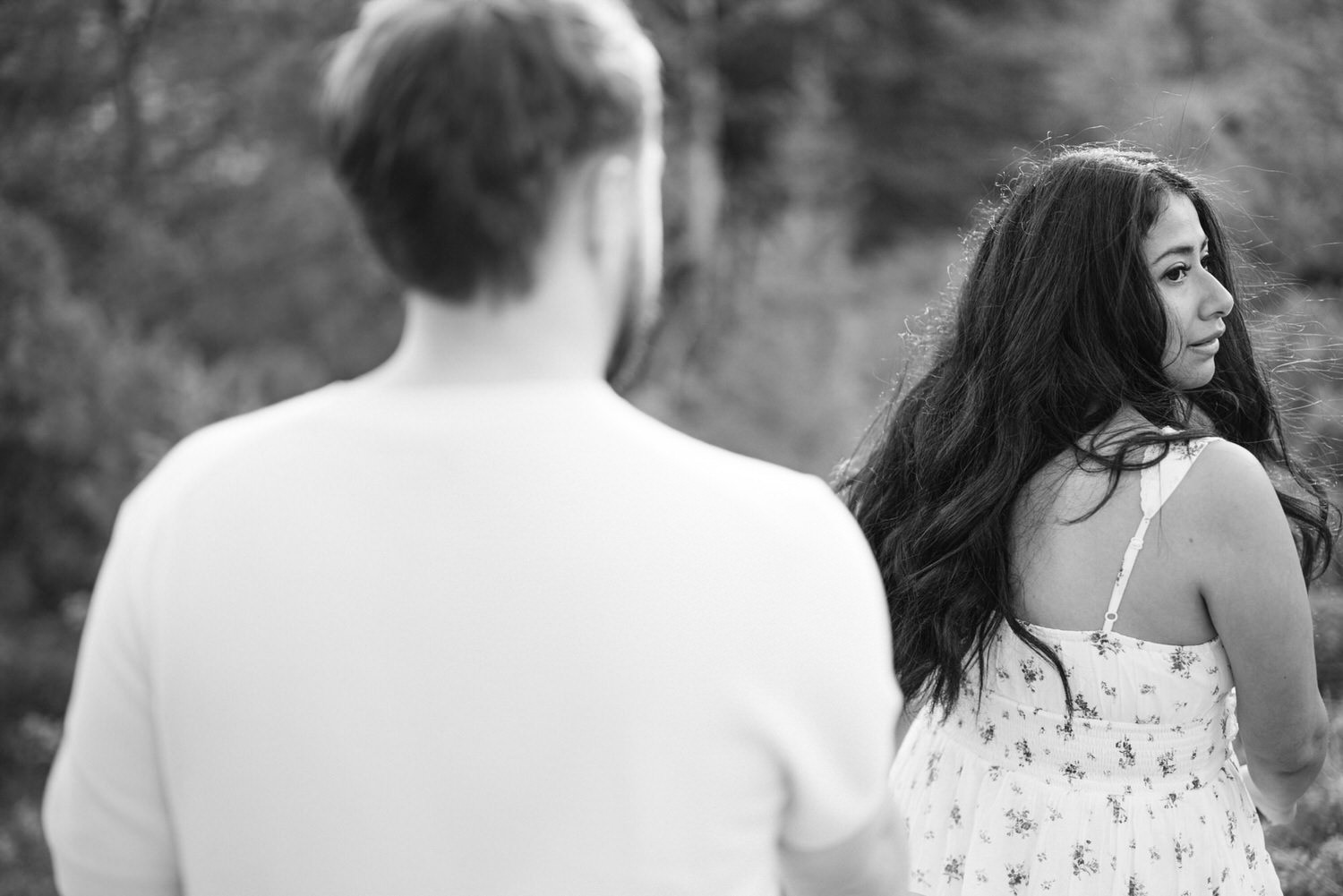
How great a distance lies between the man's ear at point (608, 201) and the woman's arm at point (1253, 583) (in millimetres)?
1166

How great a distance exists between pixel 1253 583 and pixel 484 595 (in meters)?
1.30

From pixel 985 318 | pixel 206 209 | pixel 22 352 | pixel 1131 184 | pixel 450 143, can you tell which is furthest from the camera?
pixel 206 209

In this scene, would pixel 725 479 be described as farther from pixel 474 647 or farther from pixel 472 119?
pixel 472 119

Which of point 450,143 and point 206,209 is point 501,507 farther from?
point 206,209

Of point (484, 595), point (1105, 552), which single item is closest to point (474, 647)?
point (484, 595)

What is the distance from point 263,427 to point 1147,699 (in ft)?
4.73

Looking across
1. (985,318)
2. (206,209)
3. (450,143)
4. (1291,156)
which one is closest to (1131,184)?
(985,318)

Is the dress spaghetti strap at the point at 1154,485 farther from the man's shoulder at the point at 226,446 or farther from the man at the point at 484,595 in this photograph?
the man's shoulder at the point at 226,446

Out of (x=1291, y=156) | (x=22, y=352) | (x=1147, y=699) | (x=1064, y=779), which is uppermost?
(x=1291, y=156)

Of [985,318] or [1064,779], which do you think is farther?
[985,318]

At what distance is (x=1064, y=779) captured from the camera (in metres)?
1.94

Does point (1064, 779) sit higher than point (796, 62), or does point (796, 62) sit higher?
point (796, 62)

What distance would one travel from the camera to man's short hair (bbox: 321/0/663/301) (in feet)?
3.03

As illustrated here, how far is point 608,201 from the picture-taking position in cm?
98
